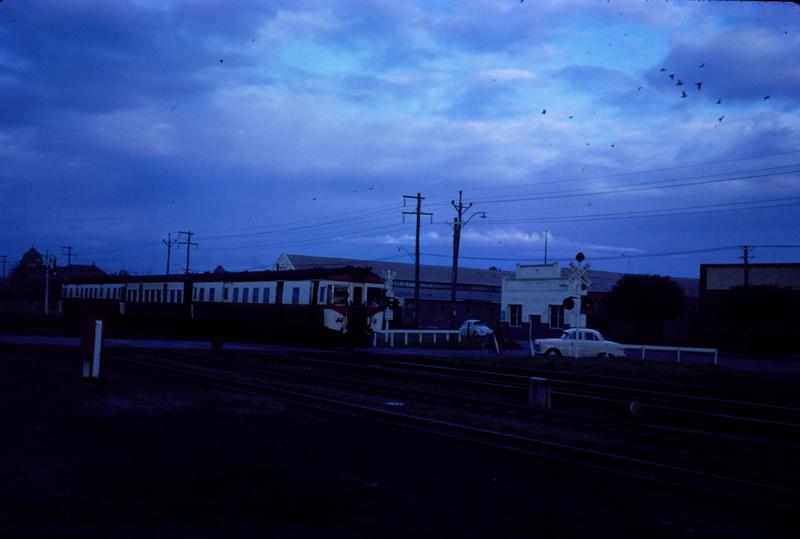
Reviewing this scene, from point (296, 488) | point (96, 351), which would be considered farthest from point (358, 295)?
point (296, 488)

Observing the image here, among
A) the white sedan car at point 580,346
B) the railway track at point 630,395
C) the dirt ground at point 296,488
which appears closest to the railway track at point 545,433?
the dirt ground at point 296,488

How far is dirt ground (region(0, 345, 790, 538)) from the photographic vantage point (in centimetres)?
589

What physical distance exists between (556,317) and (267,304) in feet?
83.5

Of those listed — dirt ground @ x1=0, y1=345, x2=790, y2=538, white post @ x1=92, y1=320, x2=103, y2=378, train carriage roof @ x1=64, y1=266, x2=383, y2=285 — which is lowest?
dirt ground @ x1=0, y1=345, x2=790, y2=538

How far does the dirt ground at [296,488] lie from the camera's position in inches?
232

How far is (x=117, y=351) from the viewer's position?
81.4 feet

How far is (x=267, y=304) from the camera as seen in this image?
33.4 meters

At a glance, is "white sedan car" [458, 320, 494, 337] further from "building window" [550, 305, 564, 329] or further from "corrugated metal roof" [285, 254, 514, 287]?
"corrugated metal roof" [285, 254, 514, 287]

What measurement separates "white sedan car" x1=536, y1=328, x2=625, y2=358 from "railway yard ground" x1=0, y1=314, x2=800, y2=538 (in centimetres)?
1289

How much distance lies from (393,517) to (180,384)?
10.5 metres

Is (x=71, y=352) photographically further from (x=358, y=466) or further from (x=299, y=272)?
(x=358, y=466)

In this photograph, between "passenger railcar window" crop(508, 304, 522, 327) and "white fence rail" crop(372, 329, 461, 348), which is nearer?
"white fence rail" crop(372, 329, 461, 348)

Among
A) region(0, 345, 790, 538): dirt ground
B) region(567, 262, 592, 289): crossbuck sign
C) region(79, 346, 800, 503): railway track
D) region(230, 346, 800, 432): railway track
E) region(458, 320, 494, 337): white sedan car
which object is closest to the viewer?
region(0, 345, 790, 538): dirt ground

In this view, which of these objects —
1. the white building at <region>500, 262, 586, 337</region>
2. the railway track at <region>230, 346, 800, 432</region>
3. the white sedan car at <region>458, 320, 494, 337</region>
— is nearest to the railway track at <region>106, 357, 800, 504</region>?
the railway track at <region>230, 346, 800, 432</region>
